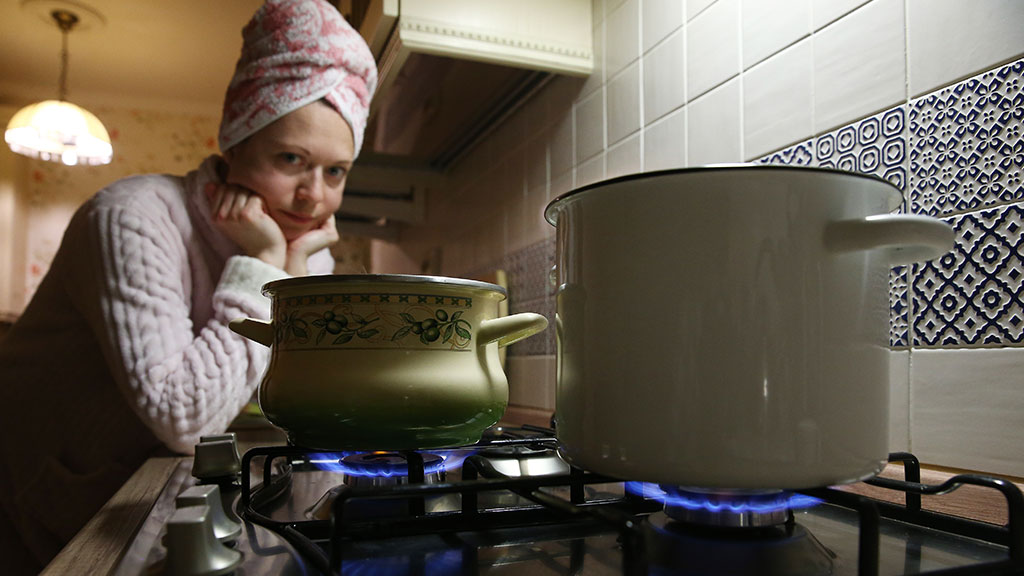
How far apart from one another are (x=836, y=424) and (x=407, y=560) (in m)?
0.21

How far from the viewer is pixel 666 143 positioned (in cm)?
105

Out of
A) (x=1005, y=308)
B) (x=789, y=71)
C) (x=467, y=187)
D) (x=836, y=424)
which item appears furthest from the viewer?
(x=467, y=187)

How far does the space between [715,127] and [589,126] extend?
40 cm

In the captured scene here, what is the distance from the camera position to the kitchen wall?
57cm

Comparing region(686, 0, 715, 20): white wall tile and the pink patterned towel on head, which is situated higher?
region(686, 0, 715, 20): white wall tile

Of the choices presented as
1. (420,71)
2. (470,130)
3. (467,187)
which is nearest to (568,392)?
(420,71)

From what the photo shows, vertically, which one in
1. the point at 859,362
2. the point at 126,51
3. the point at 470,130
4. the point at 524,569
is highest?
the point at 126,51

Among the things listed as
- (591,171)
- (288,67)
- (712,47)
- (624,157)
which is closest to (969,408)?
(712,47)

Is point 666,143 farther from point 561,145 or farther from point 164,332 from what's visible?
point 164,332

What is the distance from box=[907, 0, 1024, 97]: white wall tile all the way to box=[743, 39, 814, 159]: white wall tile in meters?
0.13

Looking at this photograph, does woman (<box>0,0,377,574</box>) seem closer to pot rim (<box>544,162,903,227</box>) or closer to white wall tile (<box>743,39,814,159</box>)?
white wall tile (<box>743,39,814,159</box>)

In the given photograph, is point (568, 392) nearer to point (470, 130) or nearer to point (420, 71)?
point (420, 71)

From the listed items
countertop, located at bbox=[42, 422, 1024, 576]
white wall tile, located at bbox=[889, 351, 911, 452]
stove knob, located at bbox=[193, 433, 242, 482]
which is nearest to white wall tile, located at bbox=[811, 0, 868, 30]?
white wall tile, located at bbox=[889, 351, 911, 452]

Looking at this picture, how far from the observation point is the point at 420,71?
1.50m
